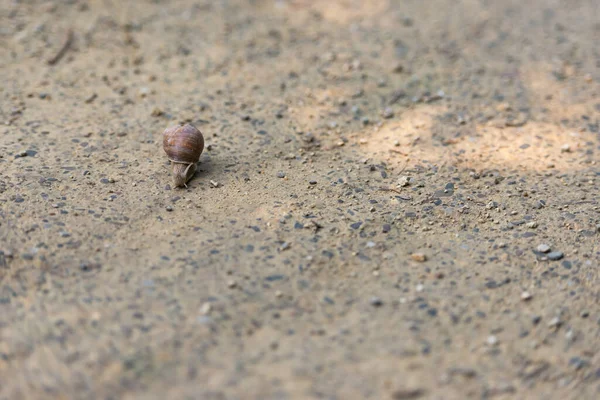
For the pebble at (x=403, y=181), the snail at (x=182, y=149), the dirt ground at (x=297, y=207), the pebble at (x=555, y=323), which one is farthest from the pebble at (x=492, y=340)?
the snail at (x=182, y=149)

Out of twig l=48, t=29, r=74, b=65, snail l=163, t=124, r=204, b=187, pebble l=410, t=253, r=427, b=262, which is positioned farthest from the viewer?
twig l=48, t=29, r=74, b=65

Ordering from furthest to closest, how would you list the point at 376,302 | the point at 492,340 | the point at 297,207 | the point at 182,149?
the point at 182,149 → the point at 297,207 → the point at 376,302 → the point at 492,340

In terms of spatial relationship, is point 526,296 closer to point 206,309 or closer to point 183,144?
point 206,309

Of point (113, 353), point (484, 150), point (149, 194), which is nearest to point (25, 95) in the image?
point (149, 194)

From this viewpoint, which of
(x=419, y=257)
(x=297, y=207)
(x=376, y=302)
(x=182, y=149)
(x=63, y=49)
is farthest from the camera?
(x=63, y=49)

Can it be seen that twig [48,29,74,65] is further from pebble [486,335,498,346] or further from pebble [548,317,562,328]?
pebble [548,317,562,328]

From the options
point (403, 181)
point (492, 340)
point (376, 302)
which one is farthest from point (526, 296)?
point (403, 181)

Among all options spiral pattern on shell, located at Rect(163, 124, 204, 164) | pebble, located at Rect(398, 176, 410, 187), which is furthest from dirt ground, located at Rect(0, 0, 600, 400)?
spiral pattern on shell, located at Rect(163, 124, 204, 164)
